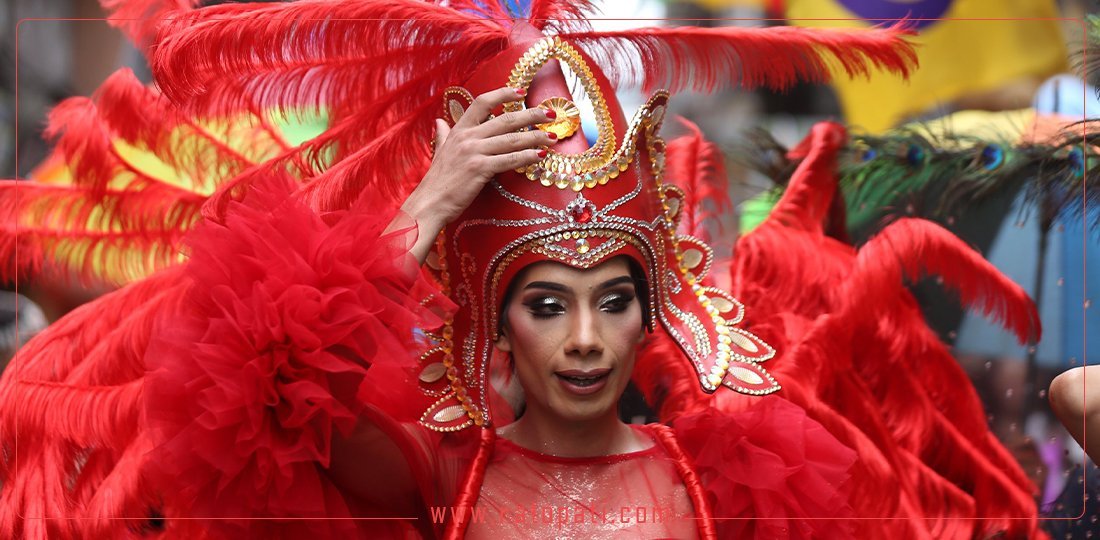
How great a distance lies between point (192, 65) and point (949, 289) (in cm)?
177

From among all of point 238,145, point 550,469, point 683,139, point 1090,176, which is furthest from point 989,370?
point 238,145

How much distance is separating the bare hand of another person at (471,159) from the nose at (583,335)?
26cm

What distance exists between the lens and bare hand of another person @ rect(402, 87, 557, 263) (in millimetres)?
1820

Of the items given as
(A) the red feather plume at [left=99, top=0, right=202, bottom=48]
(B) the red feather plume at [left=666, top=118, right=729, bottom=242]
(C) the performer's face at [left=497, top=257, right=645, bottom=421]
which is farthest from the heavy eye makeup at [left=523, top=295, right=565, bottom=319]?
(A) the red feather plume at [left=99, top=0, right=202, bottom=48]

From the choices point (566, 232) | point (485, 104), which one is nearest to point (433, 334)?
point (566, 232)

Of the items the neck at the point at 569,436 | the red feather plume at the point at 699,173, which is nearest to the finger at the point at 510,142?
the neck at the point at 569,436

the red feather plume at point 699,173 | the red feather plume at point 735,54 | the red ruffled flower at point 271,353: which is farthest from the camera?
the red feather plume at point 699,173

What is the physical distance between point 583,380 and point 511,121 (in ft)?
1.46

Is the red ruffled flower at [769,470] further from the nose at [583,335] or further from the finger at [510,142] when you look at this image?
the finger at [510,142]

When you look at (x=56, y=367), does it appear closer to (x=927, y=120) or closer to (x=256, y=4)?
(x=256, y=4)

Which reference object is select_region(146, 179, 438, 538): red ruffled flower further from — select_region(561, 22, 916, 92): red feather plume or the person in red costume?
select_region(561, 22, 916, 92): red feather plume

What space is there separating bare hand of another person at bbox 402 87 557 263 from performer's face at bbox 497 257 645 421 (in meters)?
0.17

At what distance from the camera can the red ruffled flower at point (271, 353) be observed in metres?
1.62

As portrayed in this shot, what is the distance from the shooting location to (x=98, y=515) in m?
2.20
